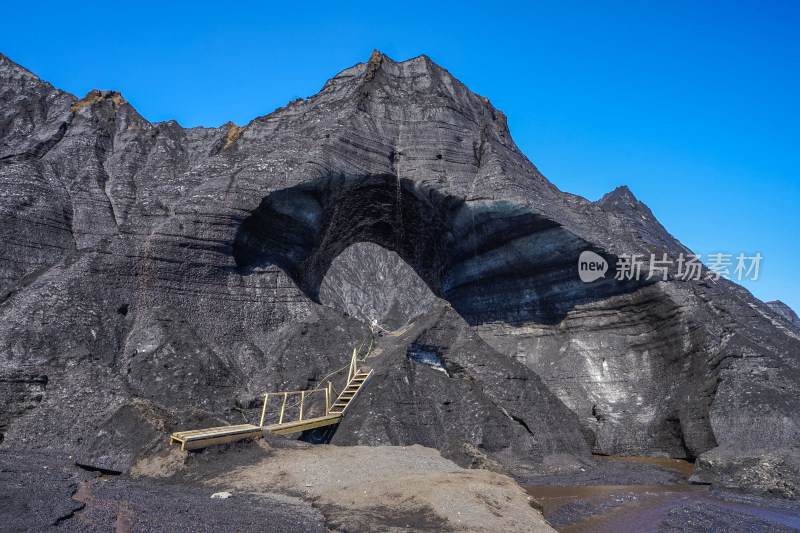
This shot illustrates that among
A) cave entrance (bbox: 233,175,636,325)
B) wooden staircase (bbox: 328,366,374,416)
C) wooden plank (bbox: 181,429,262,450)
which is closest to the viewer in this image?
wooden plank (bbox: 181,429,262,450)

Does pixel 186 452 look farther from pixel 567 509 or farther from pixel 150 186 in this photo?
pixel 150 186

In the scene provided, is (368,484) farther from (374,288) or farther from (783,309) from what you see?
(783,309)

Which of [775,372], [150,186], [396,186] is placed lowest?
[775,372]

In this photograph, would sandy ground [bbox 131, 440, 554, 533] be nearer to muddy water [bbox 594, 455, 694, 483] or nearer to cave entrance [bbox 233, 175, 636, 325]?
muddy water [bbox 594, 455, 694, 483]

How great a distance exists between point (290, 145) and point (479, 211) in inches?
356

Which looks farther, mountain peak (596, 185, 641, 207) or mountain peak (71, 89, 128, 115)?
mountain peak (596, 185, 641, 207)

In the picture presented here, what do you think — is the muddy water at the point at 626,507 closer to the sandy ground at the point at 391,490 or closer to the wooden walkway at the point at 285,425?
the sandy ground at the point at 391,490

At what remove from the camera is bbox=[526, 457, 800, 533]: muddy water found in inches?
404

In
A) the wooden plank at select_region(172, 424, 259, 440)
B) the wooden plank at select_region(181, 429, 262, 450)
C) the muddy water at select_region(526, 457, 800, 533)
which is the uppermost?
the wooden plank at select_region(172, 424, 259, 440)

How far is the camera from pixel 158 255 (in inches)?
770

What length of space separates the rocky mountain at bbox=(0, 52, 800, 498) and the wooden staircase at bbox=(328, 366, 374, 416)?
45 cm

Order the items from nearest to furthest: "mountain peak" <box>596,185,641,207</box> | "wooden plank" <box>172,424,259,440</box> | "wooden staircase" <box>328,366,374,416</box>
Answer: "wooden plank" <box>172,424,259,440</box>, "wooden staircase" <box>328,366,374,416</box>, "mountain peak" <box>596,185,641,207</box>

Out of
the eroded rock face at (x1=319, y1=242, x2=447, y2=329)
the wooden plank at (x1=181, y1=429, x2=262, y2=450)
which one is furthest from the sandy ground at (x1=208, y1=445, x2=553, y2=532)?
the eroded rock face at (x1=319, y1=242, x2=447, y2=329)

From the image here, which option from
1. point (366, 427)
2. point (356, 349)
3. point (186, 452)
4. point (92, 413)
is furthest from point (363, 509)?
point (356, 349)
